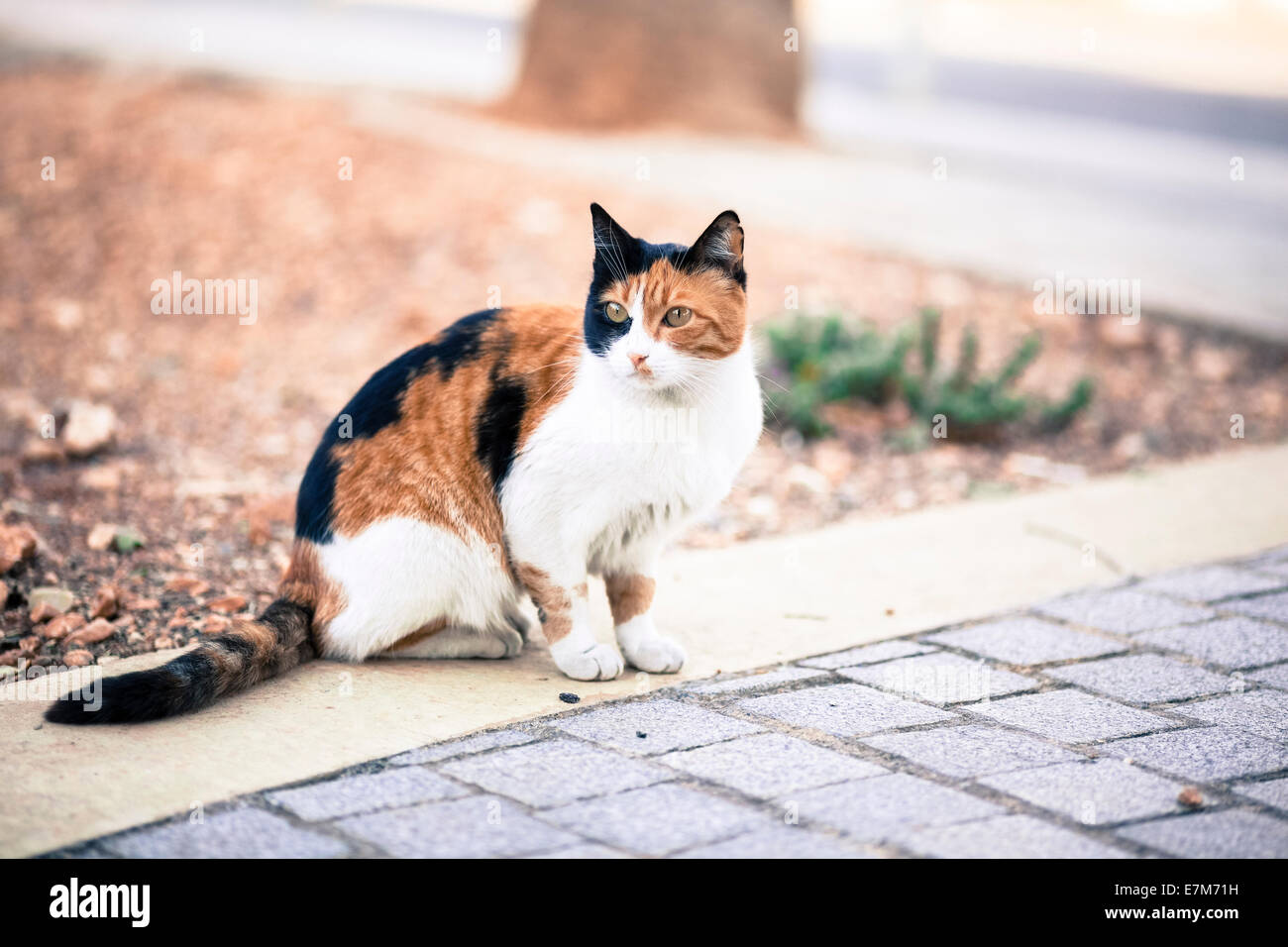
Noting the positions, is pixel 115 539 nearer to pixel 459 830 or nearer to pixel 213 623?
pixel 213 623

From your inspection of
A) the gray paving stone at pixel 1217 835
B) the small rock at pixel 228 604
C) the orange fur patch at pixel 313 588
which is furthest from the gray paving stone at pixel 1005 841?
the small rock at pixel 228 604

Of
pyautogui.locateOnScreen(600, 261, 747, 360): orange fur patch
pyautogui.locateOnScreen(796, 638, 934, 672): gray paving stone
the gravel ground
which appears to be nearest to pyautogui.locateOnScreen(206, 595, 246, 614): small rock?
the gravel ground

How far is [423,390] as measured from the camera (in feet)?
11.9

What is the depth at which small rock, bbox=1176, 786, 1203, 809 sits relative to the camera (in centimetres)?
286

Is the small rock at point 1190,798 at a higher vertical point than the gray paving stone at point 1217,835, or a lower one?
higher

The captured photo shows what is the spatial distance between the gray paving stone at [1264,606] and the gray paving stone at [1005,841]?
68.4 inches

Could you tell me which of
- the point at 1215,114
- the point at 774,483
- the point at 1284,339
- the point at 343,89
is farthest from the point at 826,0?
the point at 774,483

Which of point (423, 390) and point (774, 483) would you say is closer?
point (423, 390)

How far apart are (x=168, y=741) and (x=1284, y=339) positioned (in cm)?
628

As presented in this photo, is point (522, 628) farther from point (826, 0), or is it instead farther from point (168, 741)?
point (826, 0)

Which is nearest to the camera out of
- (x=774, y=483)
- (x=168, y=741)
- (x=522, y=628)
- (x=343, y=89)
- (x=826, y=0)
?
(x=168, y=741)

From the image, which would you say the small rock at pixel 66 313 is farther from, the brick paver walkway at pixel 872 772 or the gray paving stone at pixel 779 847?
the gray paving stone at pixel 779 847

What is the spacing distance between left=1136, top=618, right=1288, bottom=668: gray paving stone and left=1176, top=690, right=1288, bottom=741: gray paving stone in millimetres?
236

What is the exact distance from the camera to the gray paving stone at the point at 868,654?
371 centimetres
